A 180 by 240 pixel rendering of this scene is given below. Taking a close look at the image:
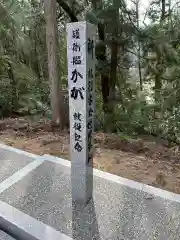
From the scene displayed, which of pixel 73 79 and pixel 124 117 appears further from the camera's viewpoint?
pixel 124 117

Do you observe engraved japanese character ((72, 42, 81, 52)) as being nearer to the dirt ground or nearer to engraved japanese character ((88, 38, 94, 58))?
engraved japanese character ((88, 38, 94, 58))

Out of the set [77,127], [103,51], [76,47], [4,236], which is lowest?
[4,236]

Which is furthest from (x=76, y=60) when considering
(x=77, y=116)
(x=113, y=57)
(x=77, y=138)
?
(x=113, y=57)

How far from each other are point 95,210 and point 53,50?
2795mm

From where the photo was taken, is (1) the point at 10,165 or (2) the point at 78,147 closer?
(2) the point at 78,147

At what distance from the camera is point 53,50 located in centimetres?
424

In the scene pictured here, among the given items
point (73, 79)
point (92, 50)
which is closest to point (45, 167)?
point (73, 79)

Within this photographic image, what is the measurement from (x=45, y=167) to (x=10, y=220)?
3.05 feet

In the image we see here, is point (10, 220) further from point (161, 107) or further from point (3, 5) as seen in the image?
point (3, 5)

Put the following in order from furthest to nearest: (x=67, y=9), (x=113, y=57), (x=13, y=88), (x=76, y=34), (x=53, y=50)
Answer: (x=13, y=88)
(x=67, y=9)
(x=113, y=57)
(x=53, y=50)
(x=76, y=34)

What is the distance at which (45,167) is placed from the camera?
3066mm

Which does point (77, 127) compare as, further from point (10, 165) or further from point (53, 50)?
point (53, 50)

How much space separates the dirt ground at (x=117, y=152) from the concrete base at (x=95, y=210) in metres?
0.25

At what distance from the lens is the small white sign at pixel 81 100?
2047mm
